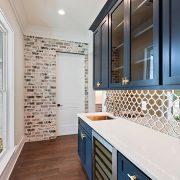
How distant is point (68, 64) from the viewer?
4414 millimetres

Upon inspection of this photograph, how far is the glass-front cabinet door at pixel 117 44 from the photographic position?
181 centimetres

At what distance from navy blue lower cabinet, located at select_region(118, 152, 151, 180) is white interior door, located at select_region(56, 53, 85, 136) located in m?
3.33

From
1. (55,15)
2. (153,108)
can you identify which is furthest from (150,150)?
(55,15)

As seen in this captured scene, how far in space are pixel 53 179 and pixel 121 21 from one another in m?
2.48

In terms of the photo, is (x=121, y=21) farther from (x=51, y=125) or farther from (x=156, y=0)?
(x=51, y=125)

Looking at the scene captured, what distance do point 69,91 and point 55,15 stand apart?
2.09m

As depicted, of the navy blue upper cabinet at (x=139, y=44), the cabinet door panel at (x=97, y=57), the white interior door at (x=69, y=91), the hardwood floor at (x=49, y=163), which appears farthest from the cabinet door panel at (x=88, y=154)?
the white interior door at (x=69, y=91)

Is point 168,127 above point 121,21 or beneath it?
beneath

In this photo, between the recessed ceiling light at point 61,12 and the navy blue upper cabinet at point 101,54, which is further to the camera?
the recessed ceiling light at point 61,12

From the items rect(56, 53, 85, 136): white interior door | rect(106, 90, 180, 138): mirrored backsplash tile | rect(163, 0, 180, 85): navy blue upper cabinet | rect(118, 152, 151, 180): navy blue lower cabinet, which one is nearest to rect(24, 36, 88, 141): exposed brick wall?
rect(56, 53, 85, 136): white interior door

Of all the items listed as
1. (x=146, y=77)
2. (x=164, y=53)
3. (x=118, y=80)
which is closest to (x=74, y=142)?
(x=118, y=80)

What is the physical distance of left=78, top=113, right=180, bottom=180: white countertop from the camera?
85 cm

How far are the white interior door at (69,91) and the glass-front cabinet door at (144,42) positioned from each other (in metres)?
3.00

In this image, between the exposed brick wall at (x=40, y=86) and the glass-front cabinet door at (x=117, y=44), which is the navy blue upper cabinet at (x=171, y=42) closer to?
the glass-front cabinet door at (x=117, y=44)
